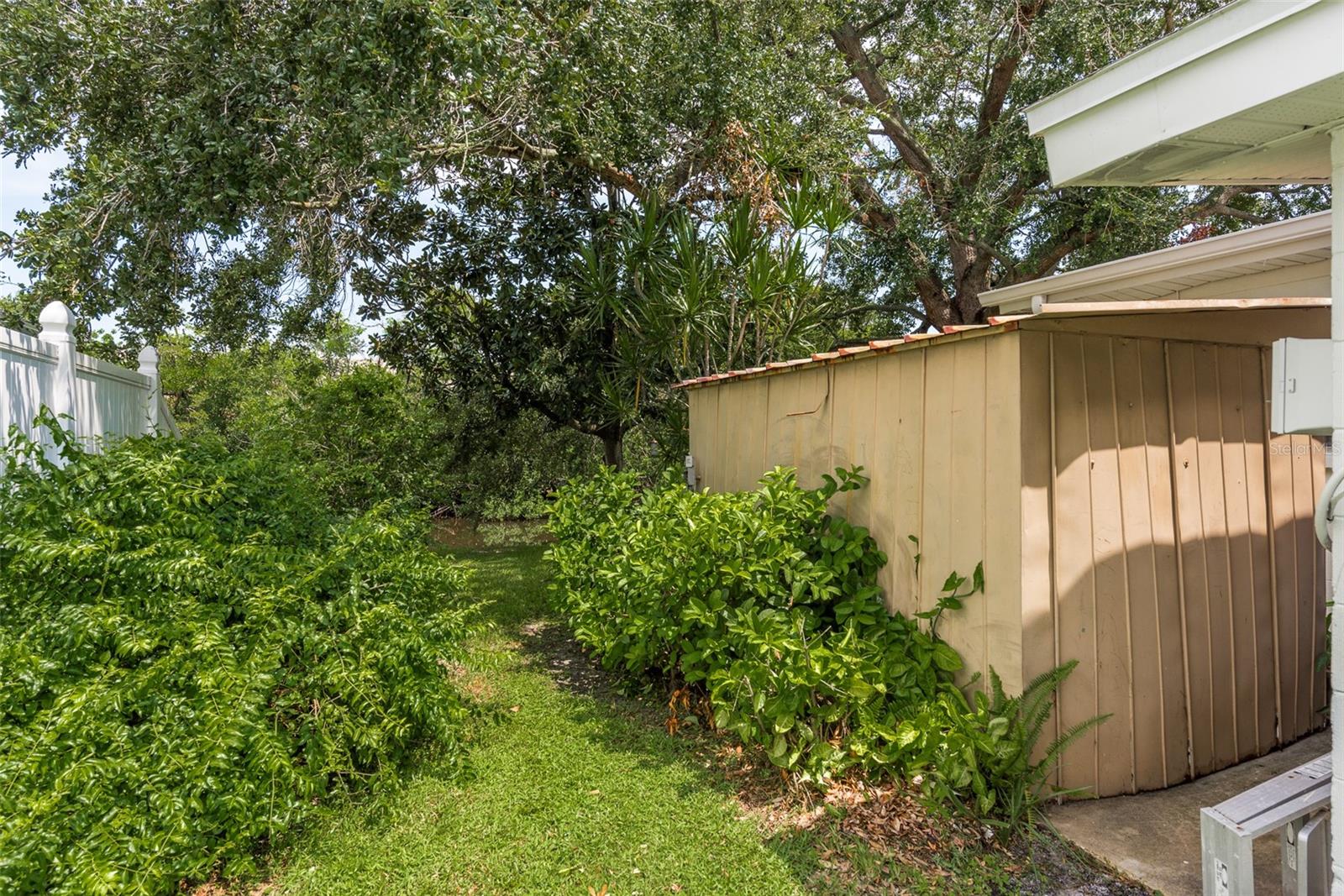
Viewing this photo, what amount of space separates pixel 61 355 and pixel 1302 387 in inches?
193

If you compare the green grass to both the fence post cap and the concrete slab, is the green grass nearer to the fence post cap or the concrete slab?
the concrete slab

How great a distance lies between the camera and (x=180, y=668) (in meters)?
2.35

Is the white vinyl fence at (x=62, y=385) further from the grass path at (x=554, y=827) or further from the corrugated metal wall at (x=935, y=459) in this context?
the corrugated metal wall at (x=935, y=459)

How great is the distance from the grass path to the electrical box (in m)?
1.97

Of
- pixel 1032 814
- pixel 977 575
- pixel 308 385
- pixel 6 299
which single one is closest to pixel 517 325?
pixel 308 385

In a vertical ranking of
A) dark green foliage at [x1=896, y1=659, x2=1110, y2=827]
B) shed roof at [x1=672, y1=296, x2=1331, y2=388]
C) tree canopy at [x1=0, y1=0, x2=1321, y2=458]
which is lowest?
dark green foliage at [x1=896, y1=659, x2=1110, y2=827]

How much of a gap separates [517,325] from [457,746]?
525cm

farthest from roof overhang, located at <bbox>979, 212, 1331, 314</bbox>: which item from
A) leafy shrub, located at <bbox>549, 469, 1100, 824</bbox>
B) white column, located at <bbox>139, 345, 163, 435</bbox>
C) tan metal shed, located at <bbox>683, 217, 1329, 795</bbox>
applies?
white column, located at <bbox>139, 345, 163, 435</bbox>

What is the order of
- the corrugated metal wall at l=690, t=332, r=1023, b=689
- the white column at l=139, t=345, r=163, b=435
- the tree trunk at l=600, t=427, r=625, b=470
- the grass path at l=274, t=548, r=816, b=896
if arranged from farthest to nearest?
the tree trunk at l=600, t=427, r=625, b=470
the white column at l=139, t=345, r=163, b=435
the corrugated metal wall at l=690, t=332, r=1023, b=689
the grass path at l=274, t=548, r=816, b=896

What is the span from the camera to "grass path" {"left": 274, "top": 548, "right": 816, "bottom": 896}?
2.37m

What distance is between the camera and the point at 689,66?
594cm

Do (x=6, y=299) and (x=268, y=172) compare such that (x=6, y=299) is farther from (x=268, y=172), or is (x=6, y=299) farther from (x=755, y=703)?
(x=755, y=703)

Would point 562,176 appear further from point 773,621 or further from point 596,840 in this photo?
point 596,840

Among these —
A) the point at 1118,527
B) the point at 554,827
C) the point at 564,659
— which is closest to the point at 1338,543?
the point at 1118,527
